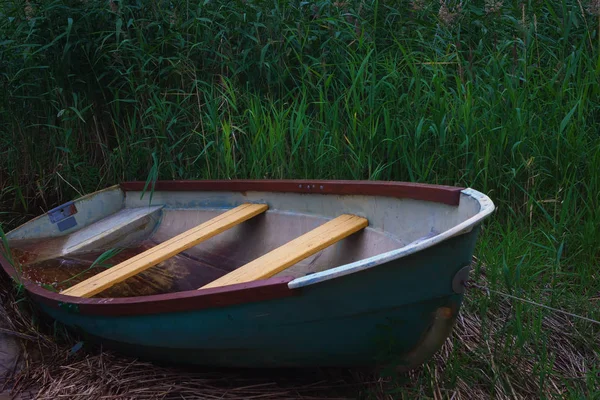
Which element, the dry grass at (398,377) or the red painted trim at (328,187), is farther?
the red painted trim at (328,187)

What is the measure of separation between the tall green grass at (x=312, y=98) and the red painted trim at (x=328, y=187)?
0.19m

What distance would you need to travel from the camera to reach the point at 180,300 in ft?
6.99

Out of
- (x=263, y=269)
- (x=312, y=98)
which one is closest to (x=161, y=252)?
(x=263, y=269)

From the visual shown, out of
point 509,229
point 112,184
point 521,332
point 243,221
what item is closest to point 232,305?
point 521,332

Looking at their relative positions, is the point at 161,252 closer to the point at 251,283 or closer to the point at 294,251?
the point at 294,251

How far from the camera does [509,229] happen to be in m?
2.99

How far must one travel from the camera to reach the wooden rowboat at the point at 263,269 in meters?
1.92

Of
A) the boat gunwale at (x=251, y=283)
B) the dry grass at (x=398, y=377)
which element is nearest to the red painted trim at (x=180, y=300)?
the boat gunwale at (x=251, y=283)

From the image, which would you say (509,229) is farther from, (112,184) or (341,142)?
(112,184)

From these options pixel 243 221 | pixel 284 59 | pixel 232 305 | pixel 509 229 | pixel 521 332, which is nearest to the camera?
pixel 232 305

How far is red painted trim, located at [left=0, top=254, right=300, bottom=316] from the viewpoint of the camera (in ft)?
6.33

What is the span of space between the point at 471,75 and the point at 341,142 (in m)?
0.78

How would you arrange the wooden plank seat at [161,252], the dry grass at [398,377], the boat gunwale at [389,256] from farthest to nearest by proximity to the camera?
the wooden plank seat at [161,252] → the dry grass at [398,377] → the boat gunwale at [389,256]

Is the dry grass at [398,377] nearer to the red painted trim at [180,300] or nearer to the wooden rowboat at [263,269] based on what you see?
the wooden rowboat at [263,269]
